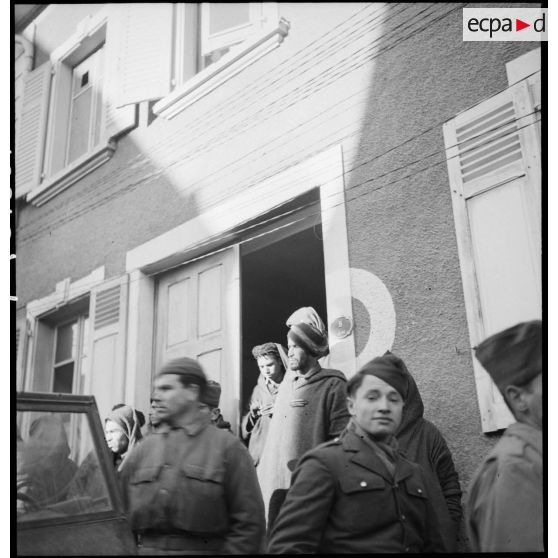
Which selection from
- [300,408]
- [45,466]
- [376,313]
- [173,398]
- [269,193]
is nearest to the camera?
[173,398]

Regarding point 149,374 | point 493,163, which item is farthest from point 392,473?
point 149,374

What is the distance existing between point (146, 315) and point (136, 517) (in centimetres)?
215

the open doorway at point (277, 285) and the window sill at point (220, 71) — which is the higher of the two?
the window sill at point (220, 71)

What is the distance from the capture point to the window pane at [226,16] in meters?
5.09

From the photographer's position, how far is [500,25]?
3906mm

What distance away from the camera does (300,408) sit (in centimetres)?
386

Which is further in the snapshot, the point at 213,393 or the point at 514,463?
the point at 213,393

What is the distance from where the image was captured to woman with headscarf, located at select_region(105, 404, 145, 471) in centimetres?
405

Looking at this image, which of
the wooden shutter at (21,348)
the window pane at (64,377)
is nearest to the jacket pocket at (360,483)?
the wooden shutter at (21,348)

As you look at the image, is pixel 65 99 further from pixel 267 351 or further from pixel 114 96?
pixel 267 351

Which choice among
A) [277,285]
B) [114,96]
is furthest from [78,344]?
[114,96]

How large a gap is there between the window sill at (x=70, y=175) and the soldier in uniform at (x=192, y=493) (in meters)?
2.85

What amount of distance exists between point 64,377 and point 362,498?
2.67 meters

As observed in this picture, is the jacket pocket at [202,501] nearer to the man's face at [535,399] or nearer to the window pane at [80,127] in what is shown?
the man's face at [535,399]
